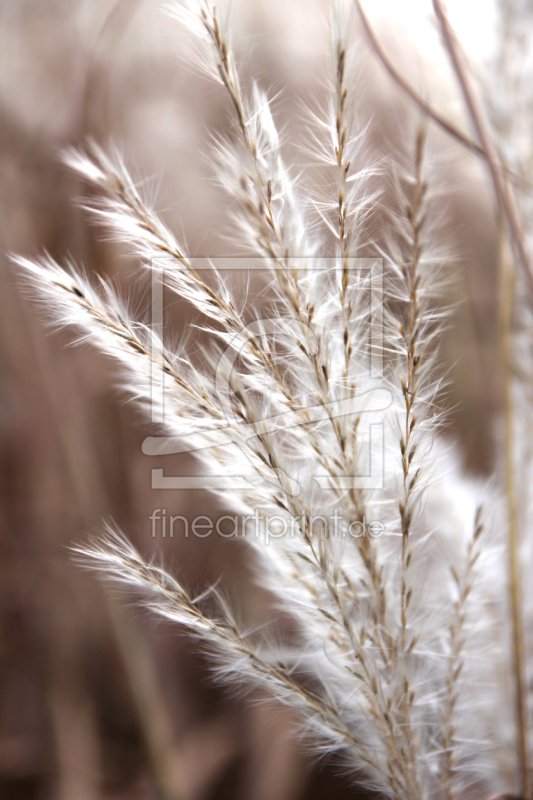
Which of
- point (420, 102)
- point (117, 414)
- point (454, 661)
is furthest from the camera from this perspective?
point (117, 414)

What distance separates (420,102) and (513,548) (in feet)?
0.98

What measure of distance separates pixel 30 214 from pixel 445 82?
0.53 m

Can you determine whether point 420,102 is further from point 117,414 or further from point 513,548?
point 117,414

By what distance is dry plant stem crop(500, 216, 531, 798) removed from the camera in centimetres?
33

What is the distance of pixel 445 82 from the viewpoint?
0.55 meters

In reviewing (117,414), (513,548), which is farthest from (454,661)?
(117,414)

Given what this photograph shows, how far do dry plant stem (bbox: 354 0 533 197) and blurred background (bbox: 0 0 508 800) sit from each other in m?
0.28

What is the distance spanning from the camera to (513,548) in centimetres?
34

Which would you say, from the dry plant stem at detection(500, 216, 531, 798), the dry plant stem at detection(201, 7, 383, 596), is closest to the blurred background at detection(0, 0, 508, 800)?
the dry plant stem at detection(500, 216, 531, 798)

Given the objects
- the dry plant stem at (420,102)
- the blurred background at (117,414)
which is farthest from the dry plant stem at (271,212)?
the blurred background at (117,414)

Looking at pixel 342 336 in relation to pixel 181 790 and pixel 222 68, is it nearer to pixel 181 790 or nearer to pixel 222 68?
pixel 222 68

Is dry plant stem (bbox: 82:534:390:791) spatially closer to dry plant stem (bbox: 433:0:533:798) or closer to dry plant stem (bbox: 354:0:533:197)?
dry plant stem (bbox: 433:0:533:798)

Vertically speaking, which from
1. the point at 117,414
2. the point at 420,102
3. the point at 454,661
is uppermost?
the point at 420,102

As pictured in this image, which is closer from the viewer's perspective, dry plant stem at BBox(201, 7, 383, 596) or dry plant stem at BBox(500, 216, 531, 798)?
dry plant stem at BBox(201, 7, 383, 596)
